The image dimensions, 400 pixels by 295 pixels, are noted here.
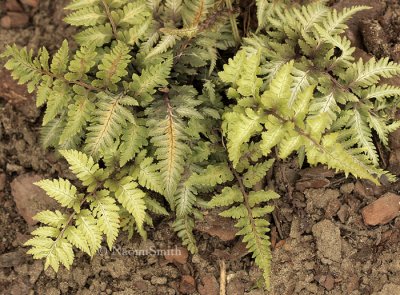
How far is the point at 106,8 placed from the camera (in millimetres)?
3625

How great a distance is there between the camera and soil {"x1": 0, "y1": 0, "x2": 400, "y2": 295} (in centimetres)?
374

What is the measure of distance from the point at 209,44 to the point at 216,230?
1.43 m

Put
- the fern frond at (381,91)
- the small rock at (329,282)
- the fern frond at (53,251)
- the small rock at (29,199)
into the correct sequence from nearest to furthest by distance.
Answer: the fern frond at (53,251)
the fern frond at (381,91)
the small rock at (329,282)
the small rock at (29,199)

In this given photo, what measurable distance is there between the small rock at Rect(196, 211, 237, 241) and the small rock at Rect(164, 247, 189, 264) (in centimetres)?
23

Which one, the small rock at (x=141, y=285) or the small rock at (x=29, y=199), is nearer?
the small rock at (x=141, y=285)

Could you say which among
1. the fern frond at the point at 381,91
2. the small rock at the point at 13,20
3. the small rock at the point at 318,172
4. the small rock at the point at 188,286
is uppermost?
the small rock at the point at 13,20

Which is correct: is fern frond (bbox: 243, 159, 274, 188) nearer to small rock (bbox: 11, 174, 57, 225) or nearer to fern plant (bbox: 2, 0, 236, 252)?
fern plant (bbox: 2, 0, 236, 252)

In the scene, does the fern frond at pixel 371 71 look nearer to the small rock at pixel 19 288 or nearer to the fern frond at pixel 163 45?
the fern frond at pixel 163 45

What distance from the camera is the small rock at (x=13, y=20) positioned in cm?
452

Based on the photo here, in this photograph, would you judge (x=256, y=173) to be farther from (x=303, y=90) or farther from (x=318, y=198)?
(x=303, y=90)

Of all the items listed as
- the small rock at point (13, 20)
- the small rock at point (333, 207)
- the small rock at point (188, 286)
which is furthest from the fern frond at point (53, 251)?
the small rock at point (13, 20)

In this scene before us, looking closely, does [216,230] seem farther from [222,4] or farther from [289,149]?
[222,4]

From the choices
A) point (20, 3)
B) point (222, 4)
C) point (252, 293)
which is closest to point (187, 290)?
point (252, 293)

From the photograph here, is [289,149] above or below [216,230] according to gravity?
above
